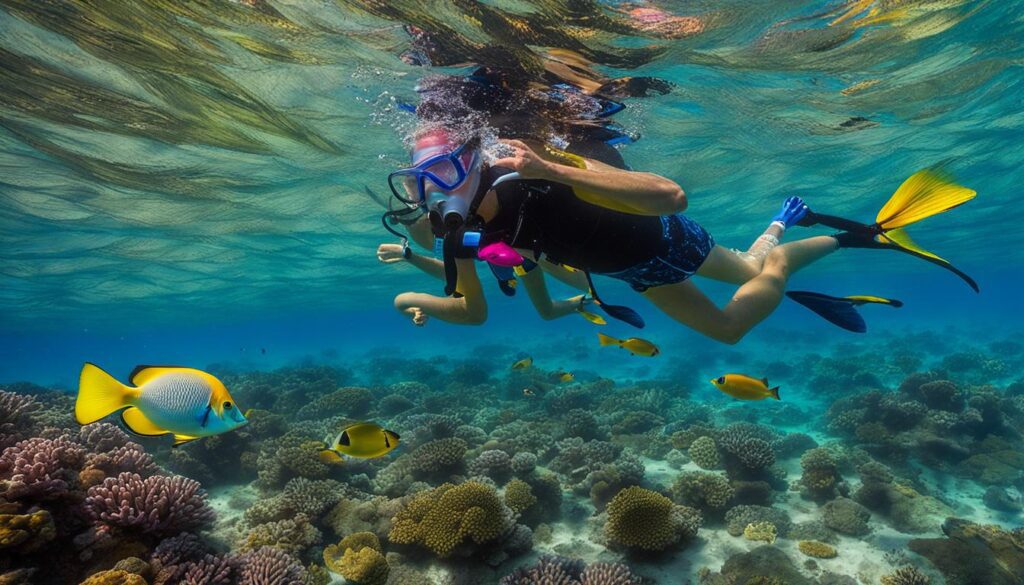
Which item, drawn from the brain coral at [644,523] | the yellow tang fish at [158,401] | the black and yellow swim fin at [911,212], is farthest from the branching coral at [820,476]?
the yellow tang fish at [158,401]

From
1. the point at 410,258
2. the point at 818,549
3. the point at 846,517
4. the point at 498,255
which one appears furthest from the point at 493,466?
the point at 846,517

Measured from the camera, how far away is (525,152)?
3342 mm

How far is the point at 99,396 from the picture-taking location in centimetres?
306

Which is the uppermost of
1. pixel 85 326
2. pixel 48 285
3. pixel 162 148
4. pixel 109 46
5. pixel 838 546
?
pixel 85 326

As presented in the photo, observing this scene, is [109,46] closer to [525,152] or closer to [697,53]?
[525,152]

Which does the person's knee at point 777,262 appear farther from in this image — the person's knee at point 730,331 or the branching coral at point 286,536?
the branching coral at point 286,536

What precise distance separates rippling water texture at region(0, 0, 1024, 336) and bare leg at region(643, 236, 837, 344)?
4865mm

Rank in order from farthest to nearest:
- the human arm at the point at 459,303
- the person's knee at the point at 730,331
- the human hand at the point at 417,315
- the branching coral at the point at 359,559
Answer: the human arm at the point at 459,303, the person's knee at the point at 730,331, the human hand at the point at 417,315, the branching coral at the point at 359,559

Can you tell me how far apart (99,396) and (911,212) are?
8320 millimetres

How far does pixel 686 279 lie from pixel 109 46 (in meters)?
10.9

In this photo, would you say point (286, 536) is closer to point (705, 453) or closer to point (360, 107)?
point (705, 453)

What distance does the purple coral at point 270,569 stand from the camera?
4383 mm

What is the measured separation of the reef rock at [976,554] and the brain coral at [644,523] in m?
2.90

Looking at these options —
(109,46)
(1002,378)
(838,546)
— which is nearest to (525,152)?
Result: (838,546)
